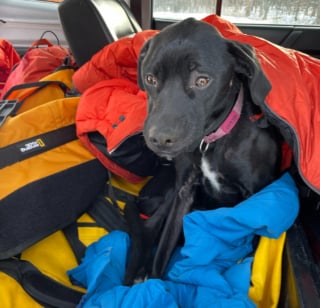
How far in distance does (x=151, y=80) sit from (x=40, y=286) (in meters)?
0.72

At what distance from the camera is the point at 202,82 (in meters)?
0.96

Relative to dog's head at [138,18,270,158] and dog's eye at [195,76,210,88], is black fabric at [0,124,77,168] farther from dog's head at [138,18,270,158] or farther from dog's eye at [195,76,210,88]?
dog's eye at [195,76,210,88]

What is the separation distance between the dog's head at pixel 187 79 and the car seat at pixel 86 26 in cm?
83

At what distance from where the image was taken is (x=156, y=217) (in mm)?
1397

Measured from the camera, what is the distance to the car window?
2705 mm

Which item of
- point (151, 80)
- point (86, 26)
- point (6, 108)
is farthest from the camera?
point (86, 26)

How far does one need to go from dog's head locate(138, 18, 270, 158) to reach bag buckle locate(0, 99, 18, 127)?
564 millimetres

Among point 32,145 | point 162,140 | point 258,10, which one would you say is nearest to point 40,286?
point 32,145

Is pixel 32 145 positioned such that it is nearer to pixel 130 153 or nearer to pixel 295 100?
A: pixel 130 153

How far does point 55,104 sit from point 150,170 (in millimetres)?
467

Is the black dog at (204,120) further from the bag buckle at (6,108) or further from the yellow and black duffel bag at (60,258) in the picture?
the bag buckle at (6,108)

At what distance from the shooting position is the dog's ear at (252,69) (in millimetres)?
931

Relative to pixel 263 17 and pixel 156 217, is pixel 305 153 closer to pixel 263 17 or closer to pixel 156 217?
pixel 156 217

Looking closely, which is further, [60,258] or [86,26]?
[86,26]
